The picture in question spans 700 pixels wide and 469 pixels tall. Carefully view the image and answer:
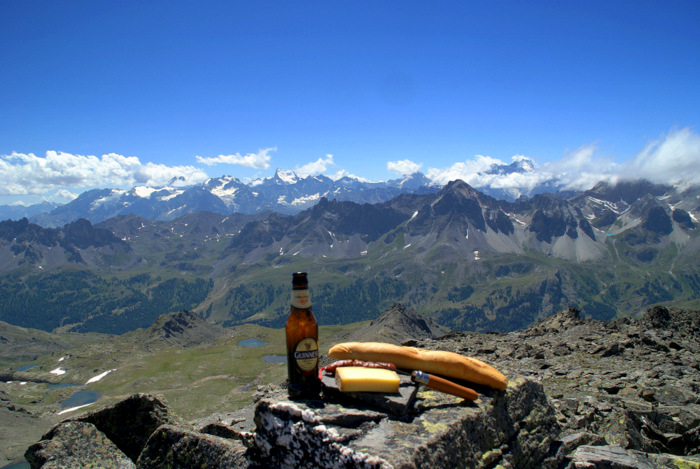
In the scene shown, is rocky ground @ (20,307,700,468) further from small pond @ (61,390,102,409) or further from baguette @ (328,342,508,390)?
small pond @ (61,390,102,409)

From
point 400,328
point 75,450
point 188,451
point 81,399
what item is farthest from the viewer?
point 400,328

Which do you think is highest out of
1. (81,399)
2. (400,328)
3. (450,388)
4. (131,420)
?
(450,388)

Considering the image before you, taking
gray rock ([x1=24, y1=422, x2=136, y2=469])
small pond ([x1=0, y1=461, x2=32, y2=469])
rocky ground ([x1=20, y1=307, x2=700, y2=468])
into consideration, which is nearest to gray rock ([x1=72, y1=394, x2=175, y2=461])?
rocky ground ([x1=20, y1=307, x2=700, y2=468])

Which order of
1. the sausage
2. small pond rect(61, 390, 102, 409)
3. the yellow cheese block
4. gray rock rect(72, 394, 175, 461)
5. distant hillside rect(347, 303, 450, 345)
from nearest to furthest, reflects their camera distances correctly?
the yellow cheese block
the sausage
gray rock rect(72, 394, 175, 461)
small pond rect(61, 390, 102, 409)
distant hillside rect(347, 303, 450, 345)

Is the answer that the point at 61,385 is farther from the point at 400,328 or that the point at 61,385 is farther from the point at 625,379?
the point at 625,379

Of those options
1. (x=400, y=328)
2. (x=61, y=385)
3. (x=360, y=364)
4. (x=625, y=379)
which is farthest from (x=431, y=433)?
(x=61, y=385)

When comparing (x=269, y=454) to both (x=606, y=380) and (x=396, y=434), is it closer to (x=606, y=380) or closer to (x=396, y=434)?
(x=396, y=434)
